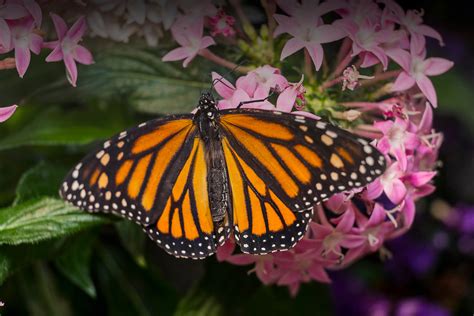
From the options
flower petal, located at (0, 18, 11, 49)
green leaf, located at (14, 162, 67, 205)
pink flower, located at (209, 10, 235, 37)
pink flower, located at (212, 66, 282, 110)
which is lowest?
green leaf, located at (14, 162, 67, 205)

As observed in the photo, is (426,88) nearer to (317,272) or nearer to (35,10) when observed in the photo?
(317,272)

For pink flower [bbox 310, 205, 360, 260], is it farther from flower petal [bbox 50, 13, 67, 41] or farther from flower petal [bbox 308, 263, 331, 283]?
flower petal [bbox 50, 13, 67, 41]

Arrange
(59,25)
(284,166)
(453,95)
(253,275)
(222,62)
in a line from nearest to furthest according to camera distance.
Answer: (284,166) < (59,25) < (222,62) < (253,275) < (453,95)

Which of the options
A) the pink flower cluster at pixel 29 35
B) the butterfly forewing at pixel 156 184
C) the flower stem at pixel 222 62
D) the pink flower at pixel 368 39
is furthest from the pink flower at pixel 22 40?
the pink flower at pixel 368 39

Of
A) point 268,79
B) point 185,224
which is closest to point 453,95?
point 268,79

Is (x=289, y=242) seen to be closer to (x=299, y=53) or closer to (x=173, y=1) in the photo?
→ (x=299, y=53)

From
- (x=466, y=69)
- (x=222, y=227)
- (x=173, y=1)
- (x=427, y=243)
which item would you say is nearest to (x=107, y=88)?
(x=173, y=1)

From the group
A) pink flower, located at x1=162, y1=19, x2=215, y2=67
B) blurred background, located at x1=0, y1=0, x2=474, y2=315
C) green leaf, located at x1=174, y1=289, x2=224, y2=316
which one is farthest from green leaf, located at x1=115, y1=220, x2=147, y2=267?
pink flower, located at x1=162, y1=19, x2=215, y2=67
